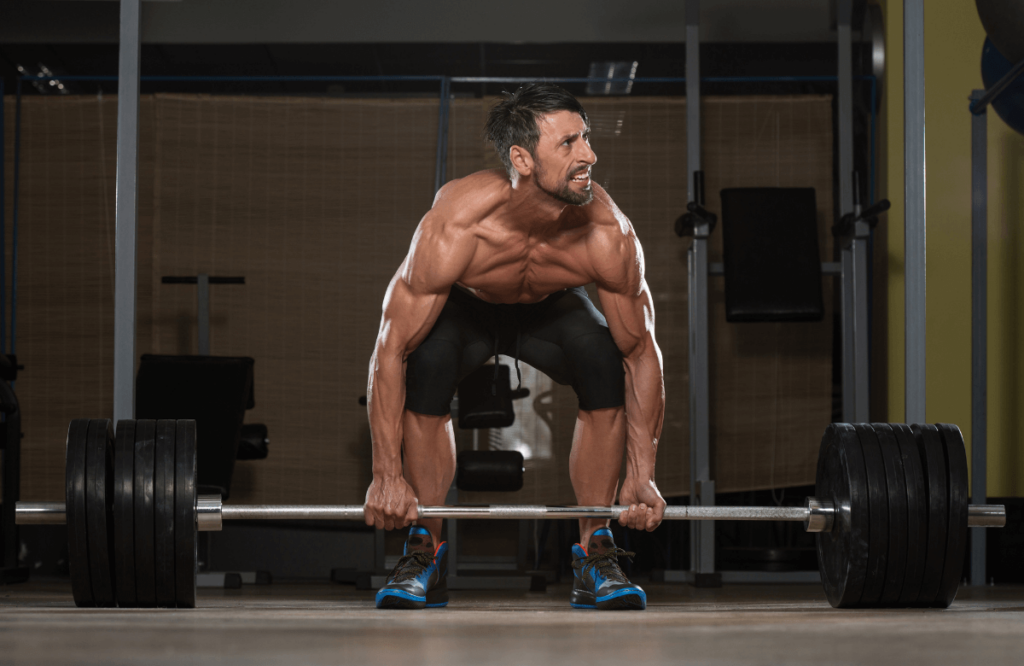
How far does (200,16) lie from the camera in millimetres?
3641

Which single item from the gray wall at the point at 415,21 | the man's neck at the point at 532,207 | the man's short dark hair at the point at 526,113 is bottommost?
the man's neck at the point at 532,207

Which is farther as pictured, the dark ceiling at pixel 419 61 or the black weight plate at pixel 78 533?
the dark ceiling at pixel 419 61

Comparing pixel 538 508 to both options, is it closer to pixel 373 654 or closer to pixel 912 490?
pixel 912 490

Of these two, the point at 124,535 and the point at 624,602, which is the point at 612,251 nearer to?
the point at 624,602

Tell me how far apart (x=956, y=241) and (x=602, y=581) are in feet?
6.97

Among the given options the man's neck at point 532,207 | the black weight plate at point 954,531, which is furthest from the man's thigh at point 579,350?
the black weight plate at point 954,531

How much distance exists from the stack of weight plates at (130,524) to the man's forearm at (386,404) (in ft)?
1.28

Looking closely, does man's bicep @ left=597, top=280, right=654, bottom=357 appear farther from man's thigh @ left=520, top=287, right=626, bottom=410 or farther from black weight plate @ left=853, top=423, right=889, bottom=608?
black weight plate @ left=853, top=423, right=889, bottom=608

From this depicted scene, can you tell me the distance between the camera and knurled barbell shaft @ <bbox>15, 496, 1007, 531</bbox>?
1739mm

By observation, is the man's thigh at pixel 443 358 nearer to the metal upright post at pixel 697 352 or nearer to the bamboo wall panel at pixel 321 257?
the metal upright post at pixel 697 352

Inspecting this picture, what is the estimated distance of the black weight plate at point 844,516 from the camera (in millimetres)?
1707

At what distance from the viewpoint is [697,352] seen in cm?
317

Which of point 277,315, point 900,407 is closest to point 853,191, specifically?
point 900,407

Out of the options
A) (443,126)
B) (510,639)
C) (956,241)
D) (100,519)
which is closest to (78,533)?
(100,519)
